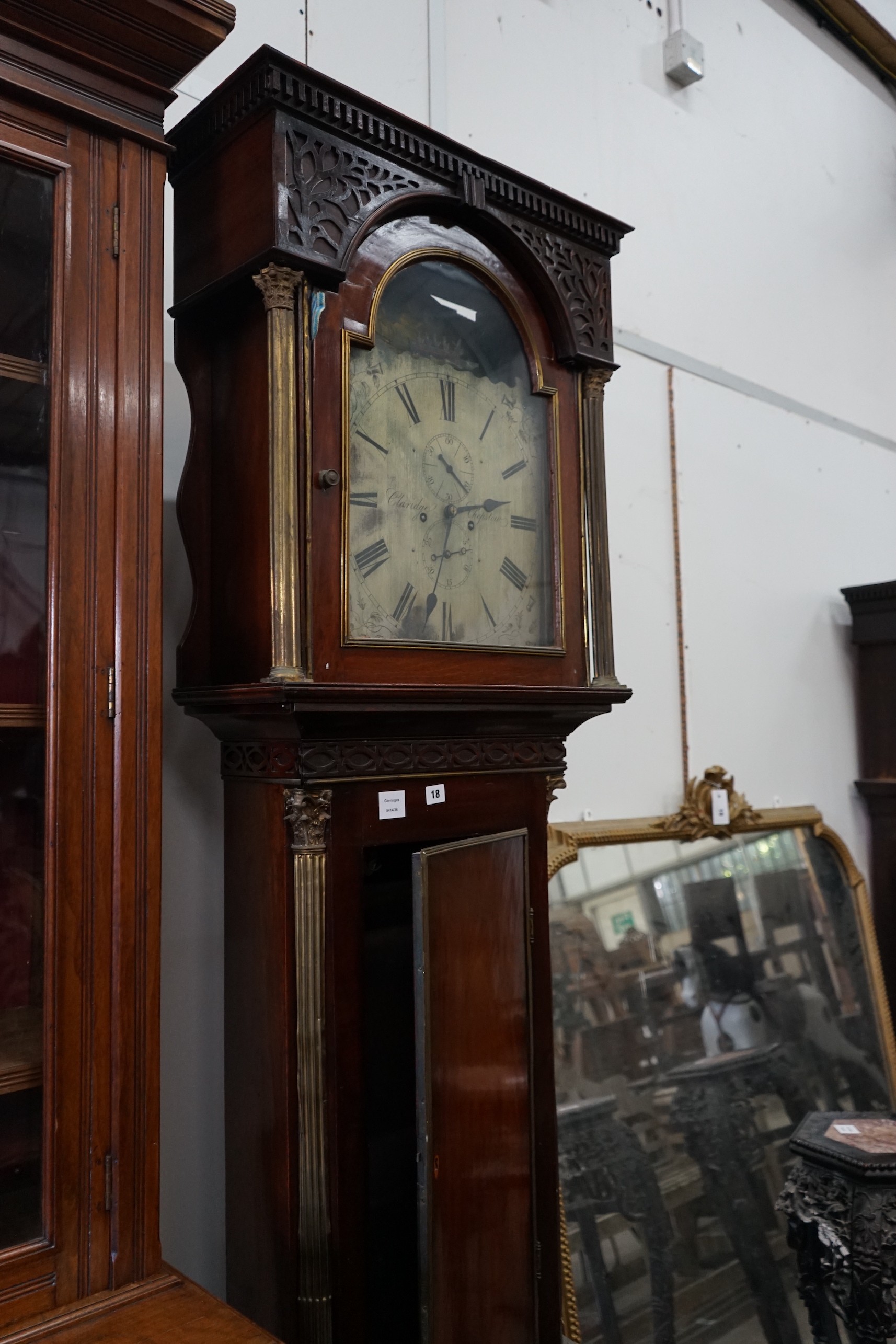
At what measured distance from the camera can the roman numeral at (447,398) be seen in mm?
1494

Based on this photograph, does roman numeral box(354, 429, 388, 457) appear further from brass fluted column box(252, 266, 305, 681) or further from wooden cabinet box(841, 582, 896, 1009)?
wooden cabinet box(841, 582, 896, 1009)

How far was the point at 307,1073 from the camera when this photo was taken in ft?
4.25

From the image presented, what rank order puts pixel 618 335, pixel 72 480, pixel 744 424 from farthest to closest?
1. pixel 744 424
2. pixel 618 335
3. pixel 72 480

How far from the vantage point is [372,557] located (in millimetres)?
1382

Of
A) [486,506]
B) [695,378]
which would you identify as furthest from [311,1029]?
[695,378]

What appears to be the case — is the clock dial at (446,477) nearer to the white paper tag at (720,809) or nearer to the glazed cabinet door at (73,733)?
the glazed cabinet door at (73,733)

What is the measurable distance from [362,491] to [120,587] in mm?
385

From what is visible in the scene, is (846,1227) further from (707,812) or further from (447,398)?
(447,398)

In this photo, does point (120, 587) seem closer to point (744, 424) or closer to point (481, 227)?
point (481, 227)

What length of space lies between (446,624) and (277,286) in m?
0.50

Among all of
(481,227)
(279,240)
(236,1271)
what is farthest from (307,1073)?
(481,227)

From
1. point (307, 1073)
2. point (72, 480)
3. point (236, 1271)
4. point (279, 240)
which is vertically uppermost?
point (279, 240)

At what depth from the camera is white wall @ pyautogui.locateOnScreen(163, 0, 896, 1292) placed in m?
1.66

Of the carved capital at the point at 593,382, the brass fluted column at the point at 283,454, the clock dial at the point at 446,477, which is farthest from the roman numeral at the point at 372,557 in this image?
the carved capital at the point at 593,382
